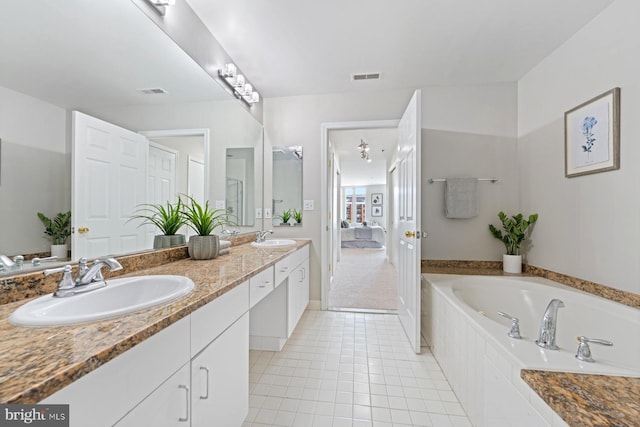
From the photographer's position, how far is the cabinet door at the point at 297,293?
2.15 m

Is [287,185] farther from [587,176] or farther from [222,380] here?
[587,176]

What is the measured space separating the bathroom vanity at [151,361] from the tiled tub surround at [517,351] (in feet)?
3.41

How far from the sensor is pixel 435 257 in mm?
2738

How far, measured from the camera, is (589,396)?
2.54ft

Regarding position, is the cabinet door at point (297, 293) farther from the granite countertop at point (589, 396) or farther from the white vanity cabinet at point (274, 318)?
the granite countertop at point (589, 396)

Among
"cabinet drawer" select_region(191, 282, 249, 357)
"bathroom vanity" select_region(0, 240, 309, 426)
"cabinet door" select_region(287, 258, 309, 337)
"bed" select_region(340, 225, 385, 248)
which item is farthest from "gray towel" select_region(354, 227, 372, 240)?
"cabinet drawer" select_region(191, 282, 249, 357)

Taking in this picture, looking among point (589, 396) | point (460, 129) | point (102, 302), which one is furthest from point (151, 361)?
point (460, 129)

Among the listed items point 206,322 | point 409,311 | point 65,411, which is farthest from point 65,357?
point 409,311

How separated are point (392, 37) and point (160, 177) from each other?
184cm

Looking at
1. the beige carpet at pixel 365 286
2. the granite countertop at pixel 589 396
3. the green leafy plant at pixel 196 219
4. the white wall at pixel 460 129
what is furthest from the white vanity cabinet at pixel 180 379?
the beige carpet at pixel 365 286

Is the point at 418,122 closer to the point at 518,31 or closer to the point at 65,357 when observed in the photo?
the point at 518,31

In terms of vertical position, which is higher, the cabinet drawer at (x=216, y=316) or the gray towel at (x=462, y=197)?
the gray towel at (x=462, y=197)

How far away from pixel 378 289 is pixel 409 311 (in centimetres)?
152

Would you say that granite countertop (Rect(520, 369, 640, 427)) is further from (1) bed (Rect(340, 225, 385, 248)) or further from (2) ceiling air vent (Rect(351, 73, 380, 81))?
(1) bed (Rect(340, 225, 385, 248))
